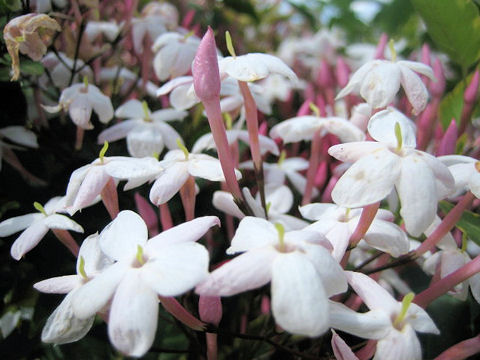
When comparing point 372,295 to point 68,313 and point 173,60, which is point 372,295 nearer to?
point 68,313

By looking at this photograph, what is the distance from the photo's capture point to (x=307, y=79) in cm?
137

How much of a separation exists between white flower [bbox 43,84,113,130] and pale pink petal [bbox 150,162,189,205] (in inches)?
6.8

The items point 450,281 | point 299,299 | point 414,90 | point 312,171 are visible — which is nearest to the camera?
point 299,299

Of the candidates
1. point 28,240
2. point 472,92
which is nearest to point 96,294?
point 28,240

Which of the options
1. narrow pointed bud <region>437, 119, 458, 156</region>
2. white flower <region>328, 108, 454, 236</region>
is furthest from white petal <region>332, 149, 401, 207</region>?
narrow pointed bud <region>437, 119, 458, 156</region>

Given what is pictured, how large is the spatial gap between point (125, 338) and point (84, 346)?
31 centimetres

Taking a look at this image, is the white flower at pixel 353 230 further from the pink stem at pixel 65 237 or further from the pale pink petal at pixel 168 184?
the pink stem at pixel 65 237

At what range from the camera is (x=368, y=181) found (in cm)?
38

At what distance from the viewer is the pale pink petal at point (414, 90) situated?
0.52m

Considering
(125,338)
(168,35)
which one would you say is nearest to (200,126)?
(168,35)

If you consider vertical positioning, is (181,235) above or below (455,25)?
below

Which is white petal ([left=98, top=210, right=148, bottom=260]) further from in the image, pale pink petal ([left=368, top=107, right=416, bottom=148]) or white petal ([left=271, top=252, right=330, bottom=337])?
pale pink petal ([left=368, top=107, right=416, bottom=148])

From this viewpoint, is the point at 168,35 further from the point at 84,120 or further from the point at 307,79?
the point at 307,79

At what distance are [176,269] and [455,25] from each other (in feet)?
2.00
